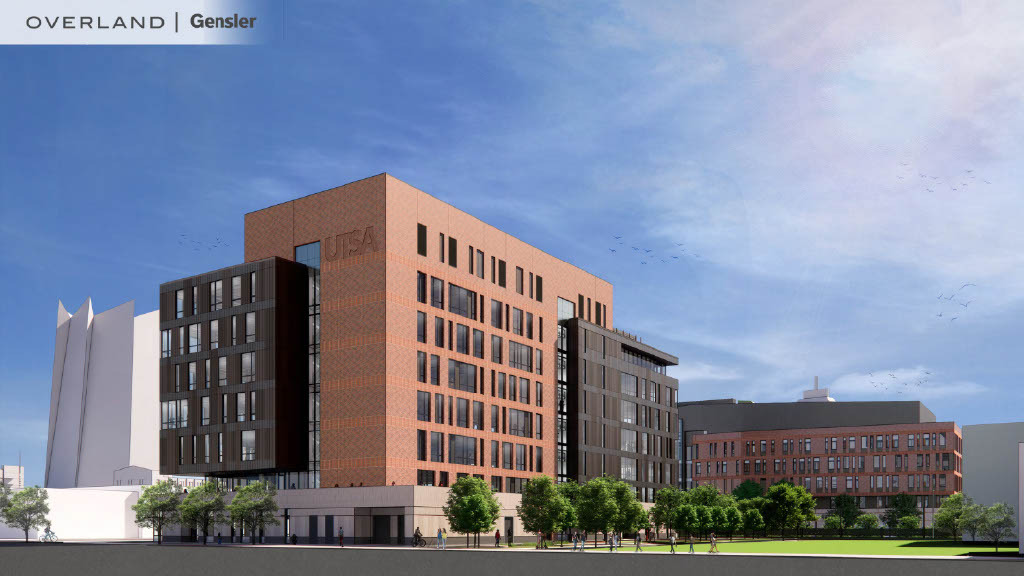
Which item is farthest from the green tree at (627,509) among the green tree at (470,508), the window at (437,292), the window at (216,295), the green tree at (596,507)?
the window at (216,295)

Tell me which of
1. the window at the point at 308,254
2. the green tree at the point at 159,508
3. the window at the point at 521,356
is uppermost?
Answer: the window at the point at 308,254

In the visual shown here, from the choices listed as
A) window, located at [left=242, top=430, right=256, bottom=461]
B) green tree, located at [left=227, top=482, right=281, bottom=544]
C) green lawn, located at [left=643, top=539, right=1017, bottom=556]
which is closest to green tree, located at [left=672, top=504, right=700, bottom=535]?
green lawn, located at [left=643, top=539, right=1017, bottom=556]

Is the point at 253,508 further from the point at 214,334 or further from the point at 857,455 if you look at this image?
the point at 857,455

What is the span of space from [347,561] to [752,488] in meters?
134

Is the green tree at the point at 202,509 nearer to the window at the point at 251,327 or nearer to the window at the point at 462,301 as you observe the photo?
the window at the point at 251,327

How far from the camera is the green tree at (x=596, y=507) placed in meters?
91.2

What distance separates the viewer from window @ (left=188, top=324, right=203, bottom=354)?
105125 mm

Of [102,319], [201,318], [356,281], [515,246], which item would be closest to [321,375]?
[356,281]

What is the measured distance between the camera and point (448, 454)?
9962 cm

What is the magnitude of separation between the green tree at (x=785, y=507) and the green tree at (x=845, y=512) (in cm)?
2192

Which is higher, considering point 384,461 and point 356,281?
point 356,281

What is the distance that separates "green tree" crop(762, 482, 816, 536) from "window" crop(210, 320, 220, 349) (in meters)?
85.1

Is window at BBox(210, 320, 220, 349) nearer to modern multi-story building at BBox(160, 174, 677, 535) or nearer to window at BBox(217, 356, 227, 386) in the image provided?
modern multi-story building at BBox(160, 174, 677, 535)

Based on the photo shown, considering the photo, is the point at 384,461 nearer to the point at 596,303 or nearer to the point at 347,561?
the point at 347,561
